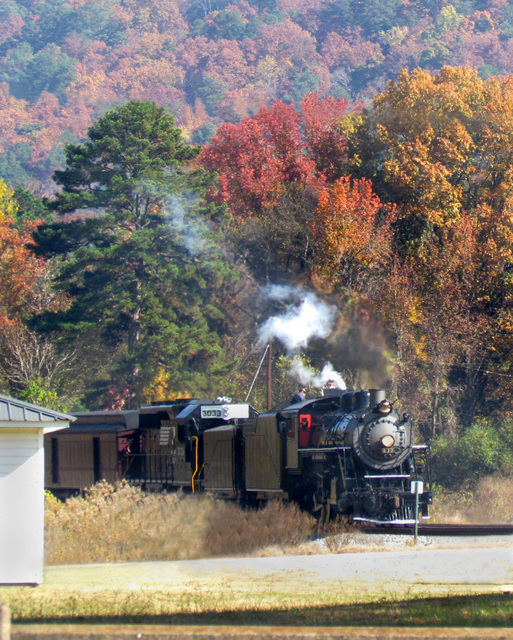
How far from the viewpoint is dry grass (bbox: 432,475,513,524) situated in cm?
2308

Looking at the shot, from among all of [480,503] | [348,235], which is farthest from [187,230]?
[480,503]

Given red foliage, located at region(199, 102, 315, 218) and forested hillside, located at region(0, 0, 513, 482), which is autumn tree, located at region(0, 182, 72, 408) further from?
red foliage, located at region(199, 102, 315, 218)

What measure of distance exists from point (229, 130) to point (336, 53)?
144313mm

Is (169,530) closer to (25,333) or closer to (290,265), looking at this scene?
(290,265)

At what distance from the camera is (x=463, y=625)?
9.47m

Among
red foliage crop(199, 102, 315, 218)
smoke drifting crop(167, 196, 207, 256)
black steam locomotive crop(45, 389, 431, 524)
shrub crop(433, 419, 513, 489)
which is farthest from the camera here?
red foliage crop(199, 102, 315, 218)

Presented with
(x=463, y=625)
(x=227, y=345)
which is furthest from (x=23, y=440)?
(x=227, y=345)

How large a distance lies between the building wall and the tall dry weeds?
2.05 m

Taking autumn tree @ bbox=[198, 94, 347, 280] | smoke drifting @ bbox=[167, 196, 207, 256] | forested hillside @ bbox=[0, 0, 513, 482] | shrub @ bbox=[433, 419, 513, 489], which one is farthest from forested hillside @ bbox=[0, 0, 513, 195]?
shrub @ bbox=[433, 419, 513, 489]

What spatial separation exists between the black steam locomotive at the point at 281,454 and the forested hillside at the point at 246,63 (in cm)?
12602

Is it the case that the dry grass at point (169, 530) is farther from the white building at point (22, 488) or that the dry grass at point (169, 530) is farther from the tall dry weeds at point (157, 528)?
the white building at point (22, 488)

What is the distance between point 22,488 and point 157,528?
406 cm

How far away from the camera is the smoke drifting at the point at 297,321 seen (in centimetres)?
3195

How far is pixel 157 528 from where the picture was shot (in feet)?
56.0
